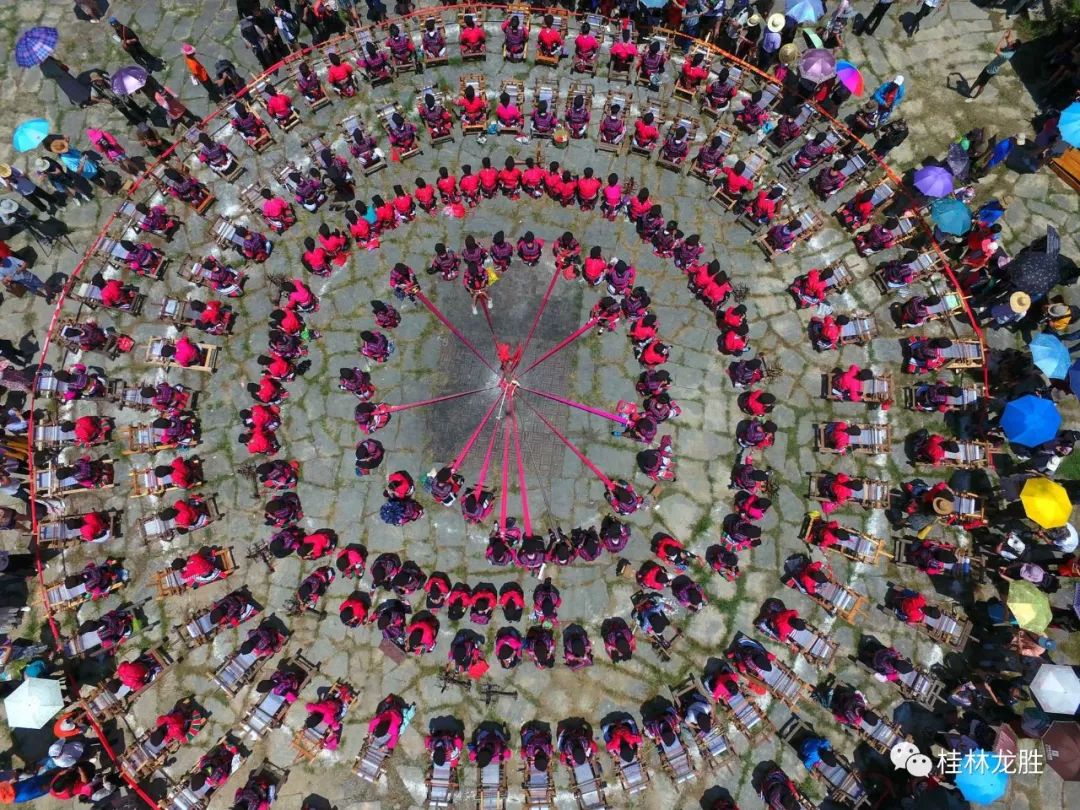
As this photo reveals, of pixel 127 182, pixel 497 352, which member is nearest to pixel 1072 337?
pixel 497 352

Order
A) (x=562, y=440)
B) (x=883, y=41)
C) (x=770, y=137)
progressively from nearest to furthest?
(x=562, y=440)
(x=770, y=137)
(x=883, y=41)

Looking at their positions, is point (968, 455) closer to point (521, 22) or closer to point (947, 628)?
point (947, 628)

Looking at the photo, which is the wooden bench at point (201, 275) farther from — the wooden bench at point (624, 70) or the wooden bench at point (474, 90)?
the wooden bench at point (624, 70)

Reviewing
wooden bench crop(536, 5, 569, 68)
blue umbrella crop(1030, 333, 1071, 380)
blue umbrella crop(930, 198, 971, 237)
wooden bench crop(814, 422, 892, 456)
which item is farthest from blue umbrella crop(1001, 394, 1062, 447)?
wooden bench crop(536, 5, 569, 68)

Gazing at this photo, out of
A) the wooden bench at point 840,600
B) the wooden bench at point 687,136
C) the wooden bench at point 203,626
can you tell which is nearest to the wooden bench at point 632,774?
the wooden bench at point 840,600

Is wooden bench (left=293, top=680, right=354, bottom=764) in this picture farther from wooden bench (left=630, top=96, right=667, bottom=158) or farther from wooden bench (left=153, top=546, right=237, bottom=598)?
wooden bench (left=630, top=96, right=667, bottom=158)

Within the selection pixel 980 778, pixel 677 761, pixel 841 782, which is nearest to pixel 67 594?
pixel 677 761

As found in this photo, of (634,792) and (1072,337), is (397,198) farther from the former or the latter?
(1072,337)
